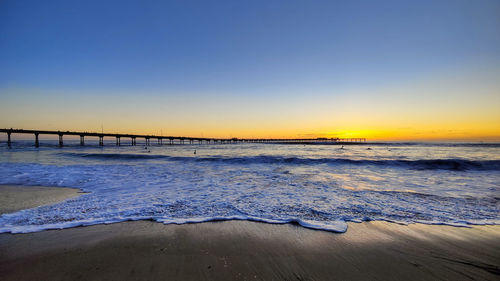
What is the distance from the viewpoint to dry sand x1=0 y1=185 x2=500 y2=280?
2.52 m

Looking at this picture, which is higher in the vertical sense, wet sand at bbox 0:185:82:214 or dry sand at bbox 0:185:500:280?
dry sand at bbox 0:185:500:280

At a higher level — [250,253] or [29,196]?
[250,253]

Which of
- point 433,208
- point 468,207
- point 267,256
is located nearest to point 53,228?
point 267,256

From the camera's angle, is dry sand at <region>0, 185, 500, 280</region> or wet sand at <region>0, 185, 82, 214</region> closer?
dry sand at <region>0, 185, 500, 280</region>

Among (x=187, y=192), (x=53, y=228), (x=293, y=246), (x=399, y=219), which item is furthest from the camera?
(x=187, y=192)

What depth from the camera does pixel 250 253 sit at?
3023 millimetres

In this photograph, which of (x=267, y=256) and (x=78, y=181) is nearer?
(x=267, y=256)

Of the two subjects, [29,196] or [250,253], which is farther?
[29,196]

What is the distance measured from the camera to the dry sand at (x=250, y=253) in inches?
99.3

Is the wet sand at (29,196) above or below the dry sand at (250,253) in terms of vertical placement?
below

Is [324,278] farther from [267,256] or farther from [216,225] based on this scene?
[216,225]

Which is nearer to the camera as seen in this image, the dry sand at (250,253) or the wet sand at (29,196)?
the dry sand at (250,253)

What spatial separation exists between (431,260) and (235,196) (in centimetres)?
465

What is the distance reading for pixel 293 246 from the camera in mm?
3252
